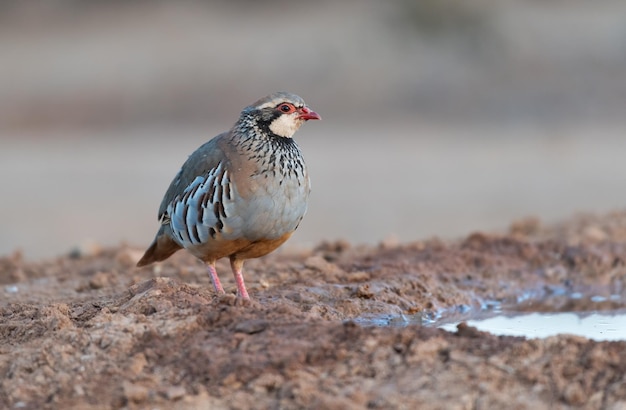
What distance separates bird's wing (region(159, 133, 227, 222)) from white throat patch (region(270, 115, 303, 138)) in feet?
1.16

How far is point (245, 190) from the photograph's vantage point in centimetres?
608

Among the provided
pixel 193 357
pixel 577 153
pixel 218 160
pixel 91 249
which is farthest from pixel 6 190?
pixel 193 357

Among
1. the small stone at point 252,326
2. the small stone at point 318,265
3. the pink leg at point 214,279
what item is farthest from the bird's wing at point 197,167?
the small stone at point 252,326

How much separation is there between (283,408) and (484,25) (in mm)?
22832

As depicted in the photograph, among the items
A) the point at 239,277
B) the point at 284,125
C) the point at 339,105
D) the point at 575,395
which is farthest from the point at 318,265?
the point at 339,105

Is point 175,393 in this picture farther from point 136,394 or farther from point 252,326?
point 252,326

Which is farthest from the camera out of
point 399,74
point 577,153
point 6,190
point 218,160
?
point 399,74

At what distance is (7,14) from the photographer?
29859 mm

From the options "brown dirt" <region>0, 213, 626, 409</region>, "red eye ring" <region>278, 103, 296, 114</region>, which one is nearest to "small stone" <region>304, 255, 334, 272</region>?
"brown dirt" <region>0, 213, 626, 409</region>

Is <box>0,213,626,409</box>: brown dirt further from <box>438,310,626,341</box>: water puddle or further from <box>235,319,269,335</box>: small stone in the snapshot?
→ <box>438,310,626,341</box>: water puddle

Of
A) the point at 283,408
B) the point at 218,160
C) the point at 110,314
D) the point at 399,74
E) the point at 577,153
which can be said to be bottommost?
the point at 283,408

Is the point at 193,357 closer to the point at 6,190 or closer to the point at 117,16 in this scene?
the point at 6,190

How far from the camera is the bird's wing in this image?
6336 millimetres

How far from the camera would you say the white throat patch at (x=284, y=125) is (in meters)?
6.44
